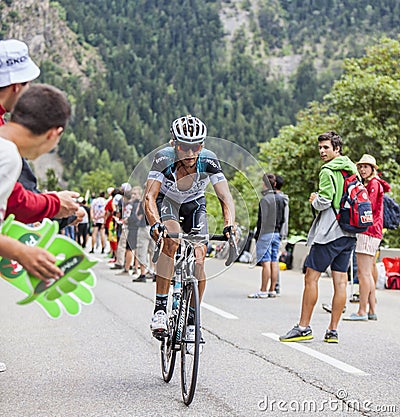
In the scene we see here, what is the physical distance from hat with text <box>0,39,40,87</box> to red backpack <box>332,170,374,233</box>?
5.20 meters

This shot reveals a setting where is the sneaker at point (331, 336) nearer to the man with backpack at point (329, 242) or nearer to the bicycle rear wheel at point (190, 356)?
the man with backpack at point (329, 242)

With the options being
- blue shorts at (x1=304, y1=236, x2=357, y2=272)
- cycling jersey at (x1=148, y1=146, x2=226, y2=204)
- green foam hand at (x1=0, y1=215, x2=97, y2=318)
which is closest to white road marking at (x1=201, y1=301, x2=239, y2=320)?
blue shorts at (x1=304, y1=236, x2=357, y2=272)

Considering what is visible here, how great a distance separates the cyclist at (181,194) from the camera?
19.2 feet

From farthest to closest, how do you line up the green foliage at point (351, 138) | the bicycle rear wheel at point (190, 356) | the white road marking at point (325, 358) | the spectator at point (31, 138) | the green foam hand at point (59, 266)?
the green foliage at point (351, 138), the white road marking at point (325, 358), the bicycle rear wheel at point (190, 356), the green foam hand at point (59, 266), the spectator at point (31, 138)

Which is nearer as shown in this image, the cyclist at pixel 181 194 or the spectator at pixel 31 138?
the spectator at pixel 31 138

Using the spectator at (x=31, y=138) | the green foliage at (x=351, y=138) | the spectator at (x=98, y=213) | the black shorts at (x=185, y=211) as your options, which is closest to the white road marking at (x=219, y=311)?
the black shorts at (x=185, y=211)

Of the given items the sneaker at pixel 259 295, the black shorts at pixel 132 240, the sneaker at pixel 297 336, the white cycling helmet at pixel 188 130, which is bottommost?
the sneaker at pixel 259 295

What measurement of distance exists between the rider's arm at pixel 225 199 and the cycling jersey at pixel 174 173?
4 cm

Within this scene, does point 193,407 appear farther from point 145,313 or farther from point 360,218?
point 145,313

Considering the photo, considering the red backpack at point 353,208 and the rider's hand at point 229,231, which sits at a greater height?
the red backpack at point 353,208

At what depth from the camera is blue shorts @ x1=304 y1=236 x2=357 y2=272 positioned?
8.38 m

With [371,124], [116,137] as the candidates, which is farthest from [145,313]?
[116,137]

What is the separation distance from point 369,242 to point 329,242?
1.90m

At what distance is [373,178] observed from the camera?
10.5m
